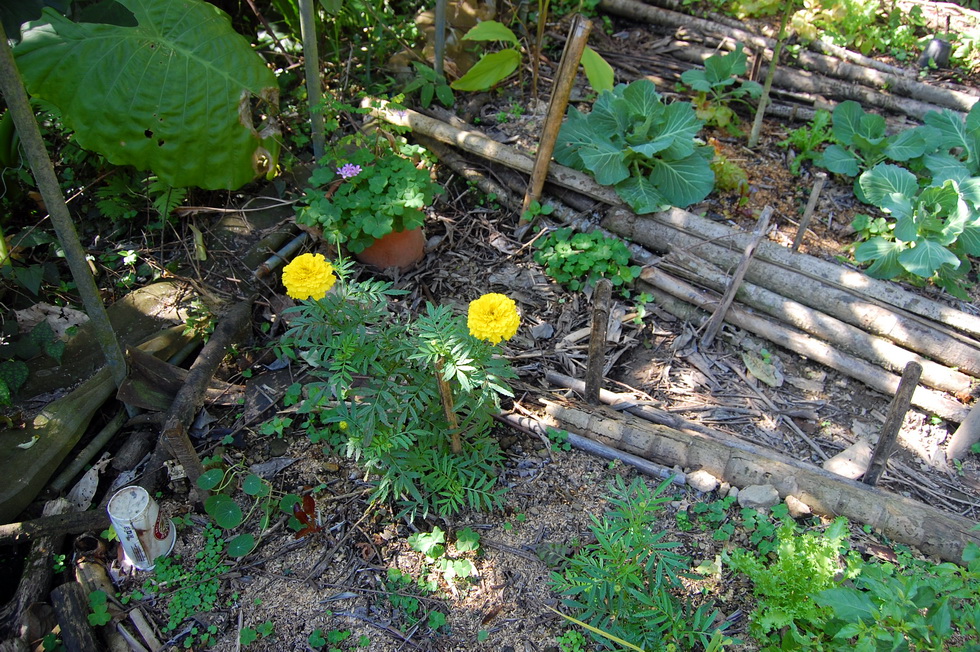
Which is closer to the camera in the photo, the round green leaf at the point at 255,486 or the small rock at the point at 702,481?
the round green leaf at the point at 255,486

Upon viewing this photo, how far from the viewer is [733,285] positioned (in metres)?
3.25

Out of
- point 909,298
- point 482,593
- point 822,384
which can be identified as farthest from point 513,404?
point 909,298

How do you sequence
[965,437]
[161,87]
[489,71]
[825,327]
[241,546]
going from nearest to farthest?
1. [241,546]
2. [965,437]
3. [161,87]
4. [825,327]
5. [489,71]

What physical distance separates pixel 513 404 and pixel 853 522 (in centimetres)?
146

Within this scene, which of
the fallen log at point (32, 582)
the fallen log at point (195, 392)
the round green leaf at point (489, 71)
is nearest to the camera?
the fallen log at point (32, 582)

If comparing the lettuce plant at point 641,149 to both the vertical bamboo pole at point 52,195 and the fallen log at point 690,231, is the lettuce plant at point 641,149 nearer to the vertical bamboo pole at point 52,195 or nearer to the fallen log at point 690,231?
the fallen log at point 690,231

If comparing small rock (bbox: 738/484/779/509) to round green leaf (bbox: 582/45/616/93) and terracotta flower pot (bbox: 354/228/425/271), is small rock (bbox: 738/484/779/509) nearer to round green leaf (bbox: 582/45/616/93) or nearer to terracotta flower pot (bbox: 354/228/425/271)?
terracotta flower pot (bbox: 354/228/425/271)

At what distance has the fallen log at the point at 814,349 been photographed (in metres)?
3.04

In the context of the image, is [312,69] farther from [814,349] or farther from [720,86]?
[814,349]

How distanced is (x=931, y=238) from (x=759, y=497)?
6.36 feet

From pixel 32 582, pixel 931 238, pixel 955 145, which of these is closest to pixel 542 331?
pixel 931 238

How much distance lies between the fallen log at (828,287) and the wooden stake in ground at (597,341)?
1.00m

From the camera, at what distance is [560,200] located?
12.9ft

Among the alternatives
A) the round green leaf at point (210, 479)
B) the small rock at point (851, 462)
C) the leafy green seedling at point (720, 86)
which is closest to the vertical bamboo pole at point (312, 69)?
the round green leaf at point (210, 479)
